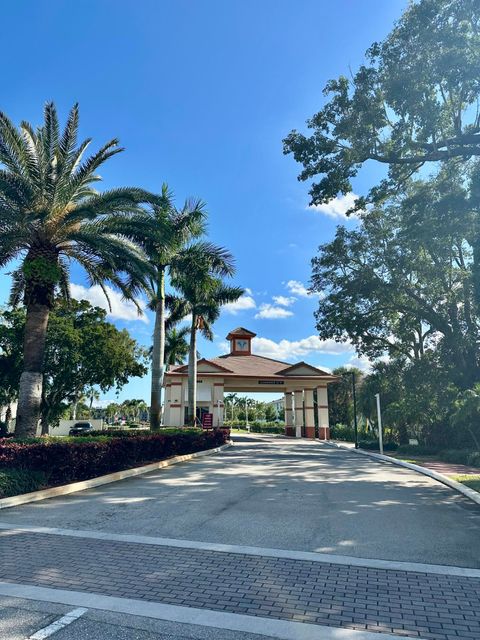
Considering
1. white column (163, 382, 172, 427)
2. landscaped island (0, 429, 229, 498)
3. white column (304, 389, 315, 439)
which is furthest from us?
white column (304, 389, 315, 439)

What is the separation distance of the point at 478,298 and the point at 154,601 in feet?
52.3

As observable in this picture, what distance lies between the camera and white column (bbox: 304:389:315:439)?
4038 cm

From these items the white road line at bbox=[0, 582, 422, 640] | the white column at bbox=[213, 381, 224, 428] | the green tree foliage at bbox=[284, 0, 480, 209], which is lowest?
the white road line at bbox=[0, 582, 422, 640]

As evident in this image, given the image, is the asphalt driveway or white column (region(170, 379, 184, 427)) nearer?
the asphalt driveway

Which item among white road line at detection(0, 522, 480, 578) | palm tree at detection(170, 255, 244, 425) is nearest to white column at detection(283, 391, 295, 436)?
palm tree at detection(170, 255, 244, 425)

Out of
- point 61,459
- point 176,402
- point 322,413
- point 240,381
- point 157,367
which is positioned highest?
point 240,381

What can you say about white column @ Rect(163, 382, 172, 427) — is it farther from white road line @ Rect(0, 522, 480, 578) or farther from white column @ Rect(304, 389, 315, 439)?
white road line @ Rect(0, 522, 480, 578)

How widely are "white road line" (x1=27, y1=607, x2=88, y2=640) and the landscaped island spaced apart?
236 inches

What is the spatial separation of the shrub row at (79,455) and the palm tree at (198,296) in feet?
26.3

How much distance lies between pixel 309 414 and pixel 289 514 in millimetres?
33848

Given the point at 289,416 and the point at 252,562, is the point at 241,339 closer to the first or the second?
the point at 289,416

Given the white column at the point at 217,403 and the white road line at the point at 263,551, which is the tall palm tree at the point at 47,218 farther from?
the white column at the point at 217,403

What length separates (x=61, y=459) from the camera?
11.0 metres

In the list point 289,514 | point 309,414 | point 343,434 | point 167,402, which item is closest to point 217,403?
point 167,402
